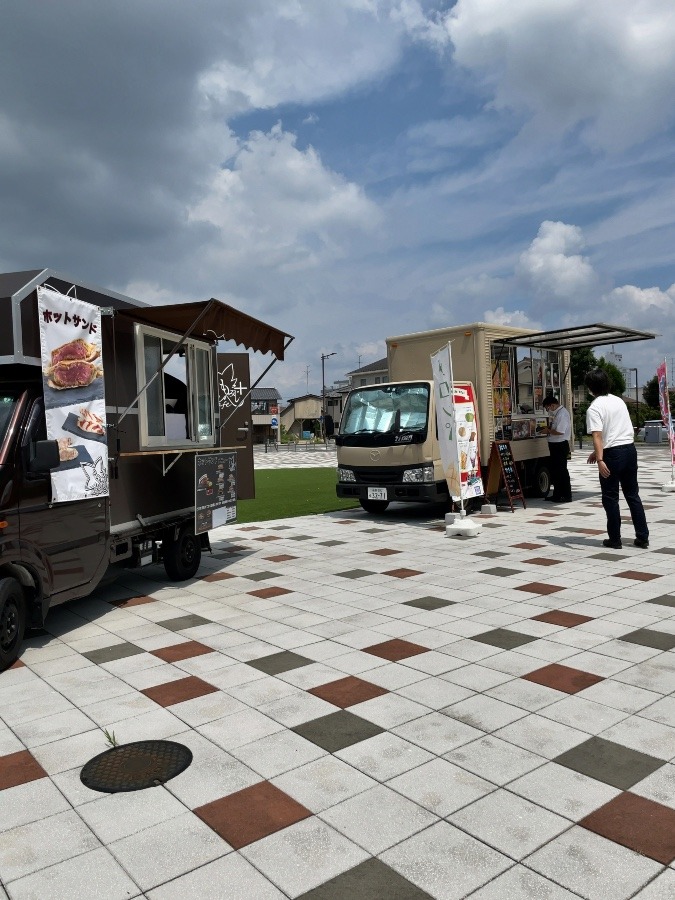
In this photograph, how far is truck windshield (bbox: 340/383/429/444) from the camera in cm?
1003

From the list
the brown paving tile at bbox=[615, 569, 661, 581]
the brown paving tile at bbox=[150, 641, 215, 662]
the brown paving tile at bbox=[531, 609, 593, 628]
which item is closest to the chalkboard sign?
the brown paving tile at bbox=[615, 569, 661, 581]

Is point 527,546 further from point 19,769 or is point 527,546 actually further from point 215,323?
point 19,769

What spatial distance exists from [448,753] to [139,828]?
4.35ft

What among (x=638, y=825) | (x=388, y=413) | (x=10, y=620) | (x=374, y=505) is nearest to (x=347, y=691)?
(x=638, y=825)

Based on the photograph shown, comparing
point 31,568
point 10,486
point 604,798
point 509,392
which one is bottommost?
point 604,798

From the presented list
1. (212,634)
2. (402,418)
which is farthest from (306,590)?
(402,418)

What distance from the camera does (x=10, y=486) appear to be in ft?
14.0

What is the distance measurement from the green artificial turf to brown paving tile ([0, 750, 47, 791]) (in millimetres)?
7757

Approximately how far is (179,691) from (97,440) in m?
2.03

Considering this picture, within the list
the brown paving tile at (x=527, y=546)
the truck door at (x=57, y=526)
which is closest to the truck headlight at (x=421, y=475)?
the brown paving tile at (x=527, y=546)

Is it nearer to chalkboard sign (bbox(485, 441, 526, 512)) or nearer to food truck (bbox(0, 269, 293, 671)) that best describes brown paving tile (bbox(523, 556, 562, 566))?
food truck (bbox(0, 269, 293, 671))

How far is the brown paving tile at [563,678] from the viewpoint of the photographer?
3.80m

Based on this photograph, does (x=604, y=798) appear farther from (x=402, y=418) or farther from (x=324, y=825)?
(x=402, y=418)

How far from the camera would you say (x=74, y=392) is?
4891 millimetres
